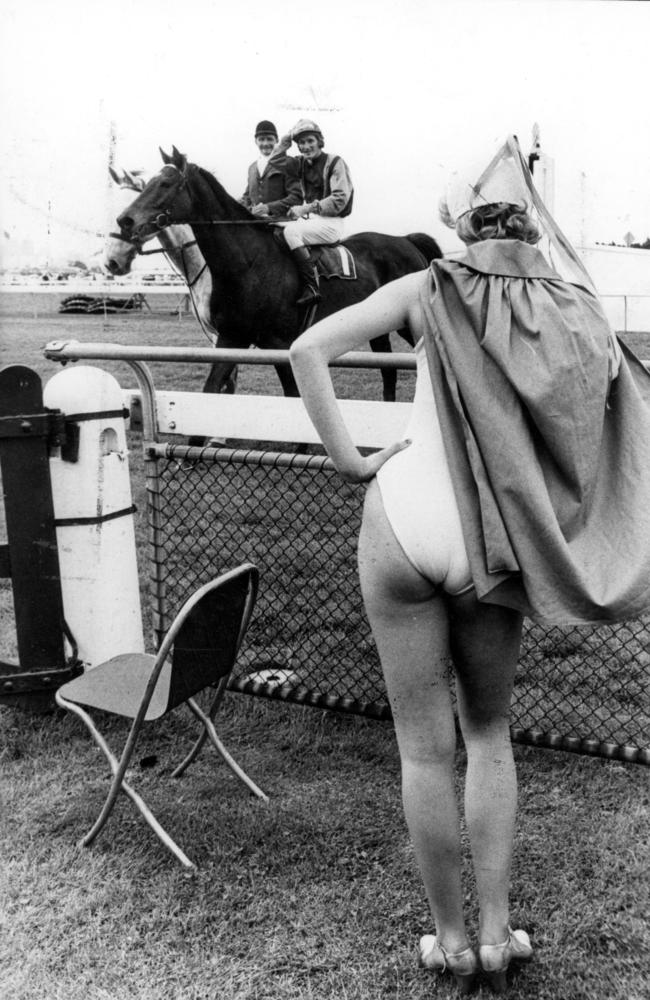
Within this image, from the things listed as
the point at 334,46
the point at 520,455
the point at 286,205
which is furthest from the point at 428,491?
the point at 286,205

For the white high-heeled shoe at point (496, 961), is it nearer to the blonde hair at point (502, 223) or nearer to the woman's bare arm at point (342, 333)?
the woman's bare arm at point (342, 333)

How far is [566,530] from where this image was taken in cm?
162

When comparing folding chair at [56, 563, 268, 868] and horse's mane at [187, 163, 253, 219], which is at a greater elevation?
horse's mane at [187, 163, 253, 219]

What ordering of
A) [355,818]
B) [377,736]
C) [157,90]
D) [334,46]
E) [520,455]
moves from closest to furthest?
[520,455] → [355,818] → [377,736] → [334,46] → [157,90]

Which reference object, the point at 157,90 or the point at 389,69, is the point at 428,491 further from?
the point at 157,90

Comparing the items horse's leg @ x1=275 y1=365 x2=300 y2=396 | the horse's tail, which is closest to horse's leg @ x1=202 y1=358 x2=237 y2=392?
horse's leg @ x1=275 y1=365 x2=300 y2=396

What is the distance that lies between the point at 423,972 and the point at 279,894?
43 centimetres

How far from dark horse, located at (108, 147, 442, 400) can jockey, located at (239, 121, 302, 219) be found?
3.00 feet

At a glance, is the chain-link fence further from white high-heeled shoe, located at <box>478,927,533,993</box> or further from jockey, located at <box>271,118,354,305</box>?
jockey, located at <box>271,118,354,305</box>

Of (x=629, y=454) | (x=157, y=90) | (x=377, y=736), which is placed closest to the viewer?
(x=629, y=454)

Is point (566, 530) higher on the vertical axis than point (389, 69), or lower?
lower

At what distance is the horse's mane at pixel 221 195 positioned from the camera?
7434mm

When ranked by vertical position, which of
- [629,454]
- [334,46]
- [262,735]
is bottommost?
[262,735]

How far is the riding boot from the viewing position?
7805 mm
